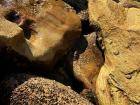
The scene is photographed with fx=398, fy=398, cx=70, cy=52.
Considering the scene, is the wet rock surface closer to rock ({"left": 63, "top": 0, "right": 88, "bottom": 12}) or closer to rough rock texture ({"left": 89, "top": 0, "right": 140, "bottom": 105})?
rough rock texture ({"left": 89, "top": 0, "right": 140, "bottom": 105})

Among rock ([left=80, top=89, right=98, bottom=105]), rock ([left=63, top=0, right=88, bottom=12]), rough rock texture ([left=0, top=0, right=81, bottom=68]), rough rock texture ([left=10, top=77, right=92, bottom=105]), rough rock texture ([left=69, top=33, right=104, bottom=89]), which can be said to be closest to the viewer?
rough rock texture ([left=10, top=77, right=92, bottom=105])

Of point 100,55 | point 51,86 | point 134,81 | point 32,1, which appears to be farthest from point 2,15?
point 134,81

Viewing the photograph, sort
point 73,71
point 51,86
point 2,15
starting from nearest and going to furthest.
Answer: point 51,86 < point 2,15 < point 73,71

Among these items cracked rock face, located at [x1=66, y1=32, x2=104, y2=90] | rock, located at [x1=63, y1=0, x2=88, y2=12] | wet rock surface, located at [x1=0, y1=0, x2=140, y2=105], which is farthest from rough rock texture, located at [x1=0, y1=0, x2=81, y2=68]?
rock, located at [x1=63, y1=0, x2=88, y2=12]

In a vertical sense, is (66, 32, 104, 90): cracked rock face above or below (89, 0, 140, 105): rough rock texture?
below

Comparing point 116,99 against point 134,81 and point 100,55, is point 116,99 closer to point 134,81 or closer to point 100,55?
point 134,81

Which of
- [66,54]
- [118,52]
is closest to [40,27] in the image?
[66,54]

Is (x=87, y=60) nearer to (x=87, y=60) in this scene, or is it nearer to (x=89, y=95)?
(x=87, y=60)
